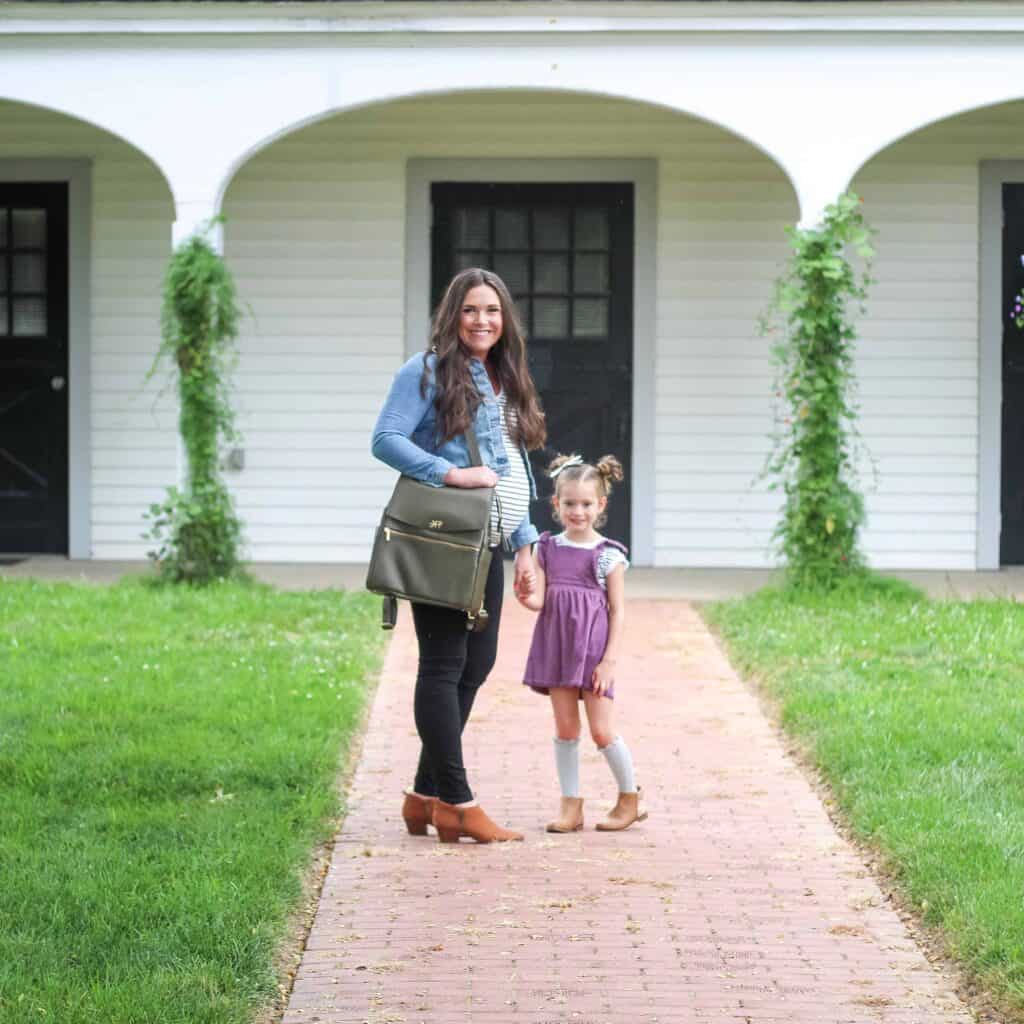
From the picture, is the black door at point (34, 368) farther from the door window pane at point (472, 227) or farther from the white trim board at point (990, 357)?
the white trim board at point (990, 357)

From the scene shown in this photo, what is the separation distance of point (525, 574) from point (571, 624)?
250 mm

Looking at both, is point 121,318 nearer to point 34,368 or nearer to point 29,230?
point 34,368

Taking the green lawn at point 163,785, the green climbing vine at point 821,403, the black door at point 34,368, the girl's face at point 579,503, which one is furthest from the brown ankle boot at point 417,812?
the black door at point 34,368


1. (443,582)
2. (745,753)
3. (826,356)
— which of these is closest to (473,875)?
(443,582)

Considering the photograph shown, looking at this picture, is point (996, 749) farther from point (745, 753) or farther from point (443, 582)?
point (443, 582)

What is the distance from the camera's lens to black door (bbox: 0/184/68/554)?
40.6 ft

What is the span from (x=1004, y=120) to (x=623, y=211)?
2.51 metres

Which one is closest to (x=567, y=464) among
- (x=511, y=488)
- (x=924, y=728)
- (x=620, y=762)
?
(x=511, y=488)

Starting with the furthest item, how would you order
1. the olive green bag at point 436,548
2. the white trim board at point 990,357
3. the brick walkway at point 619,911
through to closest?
the white trim board at point 990,357 → the olive green bag at point 436,548 → the brick walkway at point 619,911

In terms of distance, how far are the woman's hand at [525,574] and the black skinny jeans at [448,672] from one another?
57mm

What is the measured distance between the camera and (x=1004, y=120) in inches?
470

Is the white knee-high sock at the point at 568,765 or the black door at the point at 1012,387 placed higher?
the black door at the point at 1012,387

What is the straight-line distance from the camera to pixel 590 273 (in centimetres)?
1221

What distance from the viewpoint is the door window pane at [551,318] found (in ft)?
40.0
